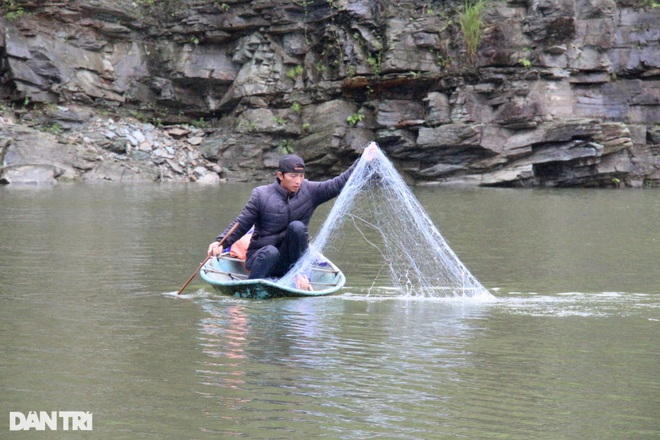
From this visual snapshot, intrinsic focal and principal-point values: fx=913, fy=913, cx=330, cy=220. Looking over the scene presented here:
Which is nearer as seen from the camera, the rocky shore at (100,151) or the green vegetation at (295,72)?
the rocky shore at (100,151)

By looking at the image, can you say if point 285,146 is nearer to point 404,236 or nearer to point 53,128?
point 53,128

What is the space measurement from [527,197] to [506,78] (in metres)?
6.77

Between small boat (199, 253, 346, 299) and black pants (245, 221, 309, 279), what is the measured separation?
0.16 meters

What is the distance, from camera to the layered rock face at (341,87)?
31.5 meters

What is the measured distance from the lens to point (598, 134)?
30641 mm

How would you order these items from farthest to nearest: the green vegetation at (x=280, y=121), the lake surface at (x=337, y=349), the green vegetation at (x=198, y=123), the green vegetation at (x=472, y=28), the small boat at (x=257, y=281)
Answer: the green vegetation at (x=198, y=123)
the green vegetation at (x=280, y=121)
the green vegetation at (x=472, y=28)
the small boat at (x=257, y=281)
the lake surface at (x=337, y=349)

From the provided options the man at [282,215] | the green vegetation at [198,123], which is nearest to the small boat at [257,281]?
the man at [282,215]

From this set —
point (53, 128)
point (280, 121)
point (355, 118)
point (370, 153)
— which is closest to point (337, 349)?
point (370, 153)

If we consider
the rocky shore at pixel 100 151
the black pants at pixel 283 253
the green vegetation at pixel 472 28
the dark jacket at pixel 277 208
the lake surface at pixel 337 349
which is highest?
the green vegetation at pixel 472 28

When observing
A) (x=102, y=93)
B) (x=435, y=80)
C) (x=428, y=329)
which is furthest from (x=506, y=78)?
(x=428, y=329)

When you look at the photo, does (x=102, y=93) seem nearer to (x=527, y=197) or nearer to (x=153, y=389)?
(x=527, y=197)

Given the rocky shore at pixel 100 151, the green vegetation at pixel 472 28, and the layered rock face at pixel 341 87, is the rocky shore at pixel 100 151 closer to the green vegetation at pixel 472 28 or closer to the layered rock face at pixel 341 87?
the layered rock face at pixel 341 87

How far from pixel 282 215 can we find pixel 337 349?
3207mm

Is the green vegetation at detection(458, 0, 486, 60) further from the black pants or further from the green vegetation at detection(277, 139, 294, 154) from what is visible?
the black pants
